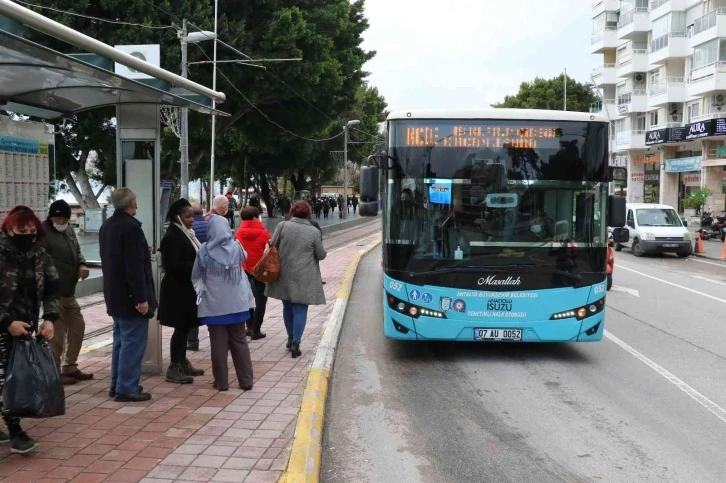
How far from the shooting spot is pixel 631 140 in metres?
55.3

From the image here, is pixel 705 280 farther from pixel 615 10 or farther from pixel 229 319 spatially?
pixel 615 10

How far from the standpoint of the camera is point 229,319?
670cm

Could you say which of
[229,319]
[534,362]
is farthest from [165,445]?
[534,362]

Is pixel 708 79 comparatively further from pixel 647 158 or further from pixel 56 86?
pixel 56 86

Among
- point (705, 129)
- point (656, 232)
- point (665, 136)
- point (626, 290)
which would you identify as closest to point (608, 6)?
point (665, 136)

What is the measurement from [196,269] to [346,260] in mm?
15700

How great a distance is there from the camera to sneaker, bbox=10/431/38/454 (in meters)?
4.76

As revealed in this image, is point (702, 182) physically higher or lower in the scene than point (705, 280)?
higher

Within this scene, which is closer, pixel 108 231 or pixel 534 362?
pixel 108 231

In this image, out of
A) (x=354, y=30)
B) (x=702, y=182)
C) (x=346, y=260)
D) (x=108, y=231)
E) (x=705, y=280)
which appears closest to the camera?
(x=108, y=231)

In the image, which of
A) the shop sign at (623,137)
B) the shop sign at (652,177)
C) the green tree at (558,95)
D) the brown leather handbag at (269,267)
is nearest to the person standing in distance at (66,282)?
the brown leather handbag at (269,267)

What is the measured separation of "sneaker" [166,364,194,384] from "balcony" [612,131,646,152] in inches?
2098

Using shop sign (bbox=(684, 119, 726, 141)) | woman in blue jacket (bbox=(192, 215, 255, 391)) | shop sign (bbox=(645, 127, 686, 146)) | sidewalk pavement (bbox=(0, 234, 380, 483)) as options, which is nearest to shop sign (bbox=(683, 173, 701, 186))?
shop sign (bbox=(645, 127, 686, 146))

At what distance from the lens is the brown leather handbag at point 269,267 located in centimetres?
827
